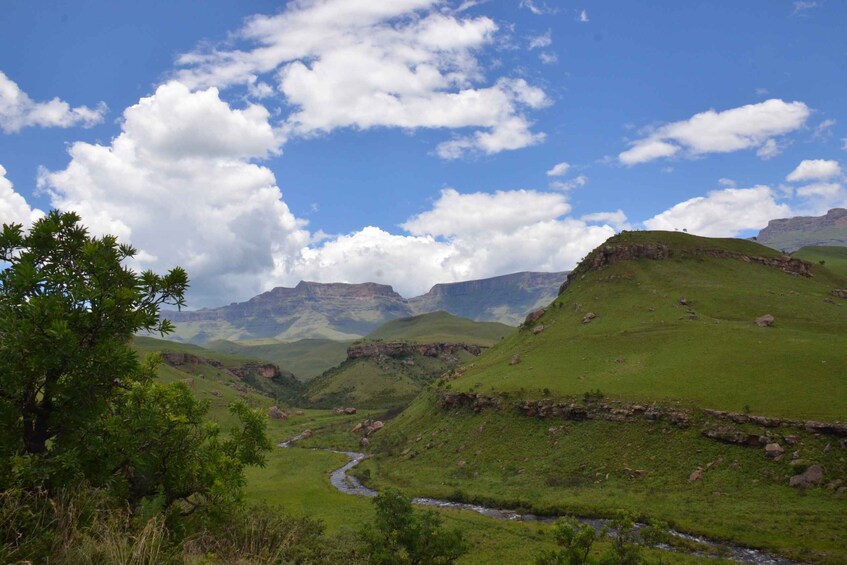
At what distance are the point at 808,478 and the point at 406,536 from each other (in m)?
42.5

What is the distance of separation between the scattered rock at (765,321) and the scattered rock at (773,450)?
41.3 m

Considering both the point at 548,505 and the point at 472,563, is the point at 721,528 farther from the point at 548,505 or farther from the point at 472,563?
the point at 472,563

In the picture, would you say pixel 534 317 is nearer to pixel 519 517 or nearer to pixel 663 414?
pixel 663 414

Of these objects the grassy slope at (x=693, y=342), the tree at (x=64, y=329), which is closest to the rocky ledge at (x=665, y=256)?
the grassy slope at (x=693, y=342)

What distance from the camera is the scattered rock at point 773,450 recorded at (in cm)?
5222

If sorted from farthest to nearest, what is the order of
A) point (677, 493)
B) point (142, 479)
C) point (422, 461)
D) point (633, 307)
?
point (633, 307), point (422, 461), point (677, 493), point (142, 479)

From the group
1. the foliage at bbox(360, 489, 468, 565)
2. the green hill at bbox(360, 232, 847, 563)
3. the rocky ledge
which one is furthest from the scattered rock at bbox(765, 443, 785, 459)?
the rocky ledge

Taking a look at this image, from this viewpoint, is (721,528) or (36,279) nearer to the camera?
(36,279)

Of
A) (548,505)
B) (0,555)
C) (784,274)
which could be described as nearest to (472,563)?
(548,505)

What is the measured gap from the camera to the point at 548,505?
56.2 m

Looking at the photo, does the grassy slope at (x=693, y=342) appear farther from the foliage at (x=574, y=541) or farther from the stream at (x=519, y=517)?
the foliage at (x=574, y=541)

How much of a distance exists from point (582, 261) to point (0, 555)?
13693cm

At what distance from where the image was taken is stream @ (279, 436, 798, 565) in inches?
1572

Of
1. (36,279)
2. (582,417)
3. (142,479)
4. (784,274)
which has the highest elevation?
(784,274)
